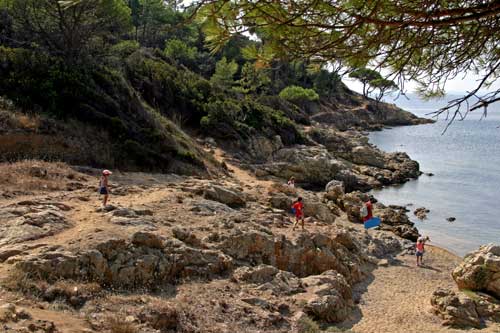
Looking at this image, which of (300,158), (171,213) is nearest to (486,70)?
(171,213)

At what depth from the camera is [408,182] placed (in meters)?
39.2

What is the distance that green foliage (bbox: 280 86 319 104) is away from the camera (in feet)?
228

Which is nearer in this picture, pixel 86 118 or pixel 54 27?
pixel 86 118

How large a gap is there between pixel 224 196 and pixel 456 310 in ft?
29.0

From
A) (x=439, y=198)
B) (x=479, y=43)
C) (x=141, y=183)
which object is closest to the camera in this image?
(x=479, y=43)

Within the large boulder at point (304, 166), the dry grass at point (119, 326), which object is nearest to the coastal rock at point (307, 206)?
the large boulder at point (304, 166)

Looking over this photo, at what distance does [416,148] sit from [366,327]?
52.6m

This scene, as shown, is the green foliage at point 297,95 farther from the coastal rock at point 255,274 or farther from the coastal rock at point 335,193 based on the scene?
the coastal rock at point 255,274

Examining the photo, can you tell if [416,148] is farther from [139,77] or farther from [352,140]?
[139,77]

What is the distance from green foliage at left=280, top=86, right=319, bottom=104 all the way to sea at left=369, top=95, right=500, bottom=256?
13.1m

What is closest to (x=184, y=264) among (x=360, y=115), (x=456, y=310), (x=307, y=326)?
(x=307, y=326)

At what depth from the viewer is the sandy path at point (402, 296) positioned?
40.8 ft

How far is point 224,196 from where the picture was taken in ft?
56.5

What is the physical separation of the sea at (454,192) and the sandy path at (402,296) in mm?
4489
